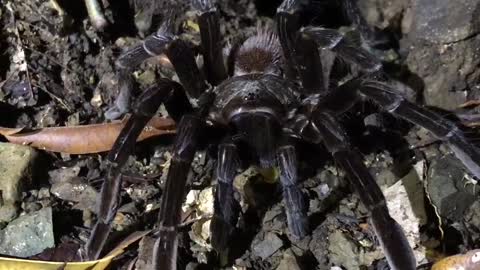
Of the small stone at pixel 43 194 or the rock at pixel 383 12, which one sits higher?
the rock at pixel 383 12

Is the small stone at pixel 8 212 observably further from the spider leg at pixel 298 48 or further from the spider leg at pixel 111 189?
the spider leg at pixel 298 48

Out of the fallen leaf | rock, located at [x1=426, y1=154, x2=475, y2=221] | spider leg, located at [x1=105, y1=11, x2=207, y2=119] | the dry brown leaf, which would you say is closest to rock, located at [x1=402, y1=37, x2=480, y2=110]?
rock, located at [x1=426, y1=154, x2=475, y2=221]

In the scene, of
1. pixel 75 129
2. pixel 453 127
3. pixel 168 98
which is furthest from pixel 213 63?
pixel 453 127

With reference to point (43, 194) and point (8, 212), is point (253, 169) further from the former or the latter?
point (8, 212)

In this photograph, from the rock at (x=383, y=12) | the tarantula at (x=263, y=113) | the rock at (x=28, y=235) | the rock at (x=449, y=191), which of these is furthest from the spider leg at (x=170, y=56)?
the rock at (x=383, y=12)

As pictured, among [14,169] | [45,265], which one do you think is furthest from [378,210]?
[14,169]

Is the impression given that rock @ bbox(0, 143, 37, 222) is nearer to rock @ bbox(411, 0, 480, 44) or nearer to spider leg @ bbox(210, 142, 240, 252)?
spider leg @ bbox(210, 142, 240, 252)

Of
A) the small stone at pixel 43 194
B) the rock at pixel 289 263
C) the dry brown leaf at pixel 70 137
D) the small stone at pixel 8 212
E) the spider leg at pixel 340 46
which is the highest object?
the spider leg at pixel 340 46
